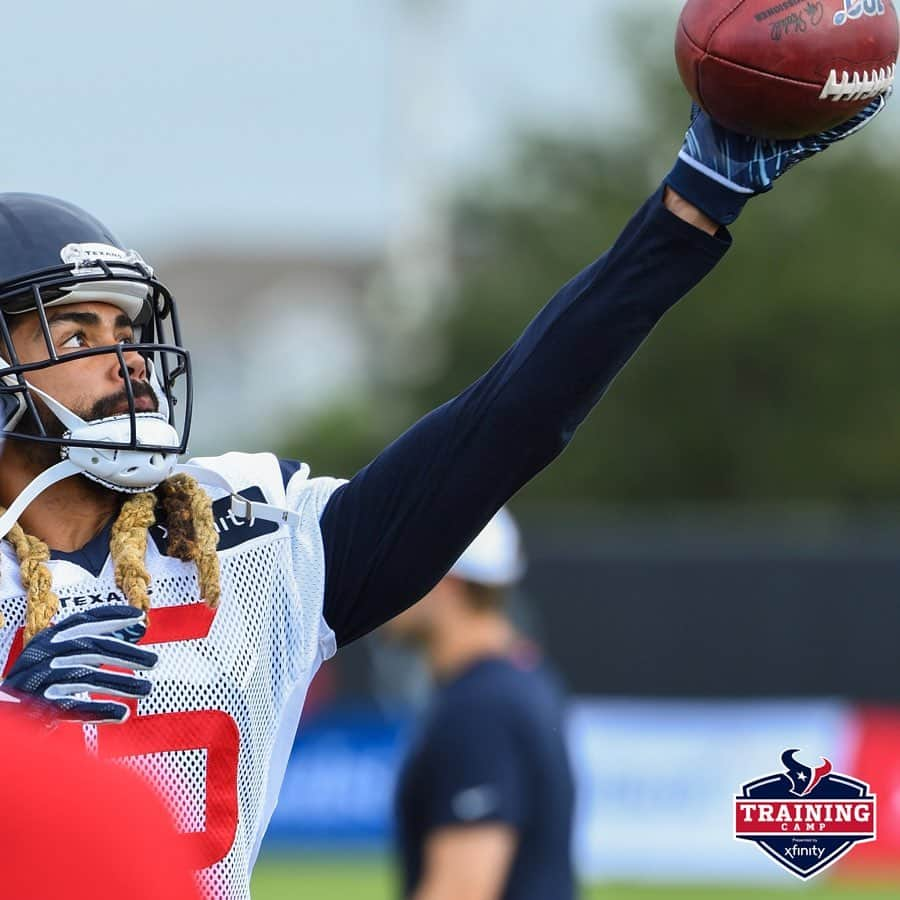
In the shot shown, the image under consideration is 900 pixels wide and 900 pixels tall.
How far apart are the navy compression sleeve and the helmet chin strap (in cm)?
26

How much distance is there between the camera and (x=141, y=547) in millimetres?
2533

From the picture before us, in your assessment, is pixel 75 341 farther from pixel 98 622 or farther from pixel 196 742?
pixel 196 742

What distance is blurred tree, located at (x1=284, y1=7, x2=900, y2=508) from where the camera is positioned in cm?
2850

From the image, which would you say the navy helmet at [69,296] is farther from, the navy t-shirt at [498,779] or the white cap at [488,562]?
the white cap at [488,562]

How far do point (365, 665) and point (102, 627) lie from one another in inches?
409

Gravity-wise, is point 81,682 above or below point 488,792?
above

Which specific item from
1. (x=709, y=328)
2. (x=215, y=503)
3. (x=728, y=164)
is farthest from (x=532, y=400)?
(x=709, y=328)

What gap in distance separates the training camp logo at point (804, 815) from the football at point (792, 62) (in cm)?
82

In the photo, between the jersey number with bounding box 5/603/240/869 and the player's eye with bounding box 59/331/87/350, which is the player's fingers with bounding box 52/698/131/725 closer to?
the jersey number with bounding box 5/603/240/869

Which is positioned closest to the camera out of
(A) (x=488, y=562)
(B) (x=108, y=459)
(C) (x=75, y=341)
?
(B) (x=108, y=459)

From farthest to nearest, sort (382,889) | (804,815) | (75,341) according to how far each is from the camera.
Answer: (382,889), (75,341), (804,815)

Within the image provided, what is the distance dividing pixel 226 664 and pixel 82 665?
0.24m

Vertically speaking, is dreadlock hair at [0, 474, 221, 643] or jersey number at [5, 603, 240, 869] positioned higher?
dreadlock hair at [0, 474, 221, 643]

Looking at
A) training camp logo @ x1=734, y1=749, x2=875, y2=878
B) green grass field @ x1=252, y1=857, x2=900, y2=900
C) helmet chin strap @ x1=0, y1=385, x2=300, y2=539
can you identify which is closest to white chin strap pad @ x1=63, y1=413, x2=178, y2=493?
helmet chin strap @ x1=0, y1=385, x2=300, y2=539
